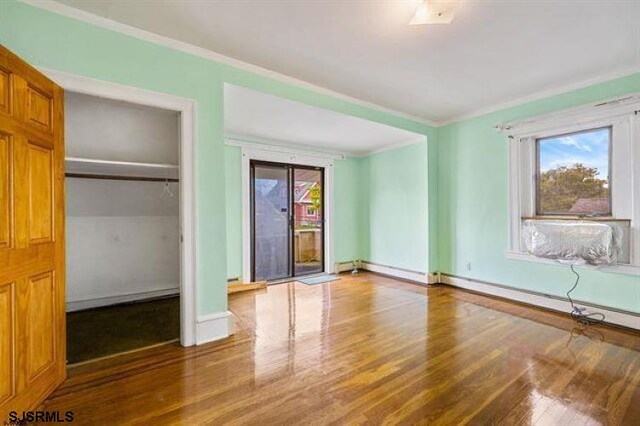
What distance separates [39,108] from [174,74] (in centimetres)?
95

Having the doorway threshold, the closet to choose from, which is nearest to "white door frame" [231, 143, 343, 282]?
the doorway threshold

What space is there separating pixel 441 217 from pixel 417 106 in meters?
1.70

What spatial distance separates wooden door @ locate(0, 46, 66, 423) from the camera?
4.97 ft

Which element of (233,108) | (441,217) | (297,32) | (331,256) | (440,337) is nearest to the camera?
(297,32)

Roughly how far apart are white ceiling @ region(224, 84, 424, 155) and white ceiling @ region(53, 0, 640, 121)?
33 cm

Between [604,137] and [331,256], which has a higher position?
[604,137]

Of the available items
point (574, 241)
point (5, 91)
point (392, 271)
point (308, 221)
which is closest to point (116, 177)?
point (5, 91)

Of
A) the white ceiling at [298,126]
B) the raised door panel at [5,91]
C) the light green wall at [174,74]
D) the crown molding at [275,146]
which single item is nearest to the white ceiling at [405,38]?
the light green wall at [174,74]

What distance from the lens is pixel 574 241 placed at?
2990 millimetres

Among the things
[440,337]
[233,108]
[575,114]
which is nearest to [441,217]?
[575,114]

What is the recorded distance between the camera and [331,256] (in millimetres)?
5363

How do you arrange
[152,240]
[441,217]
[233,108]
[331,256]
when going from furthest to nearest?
[331,256] < [441,217] < [152,240] < [233,108]

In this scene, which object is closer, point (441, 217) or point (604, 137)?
point (604, 137)

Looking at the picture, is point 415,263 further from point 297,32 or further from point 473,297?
point 297,32
